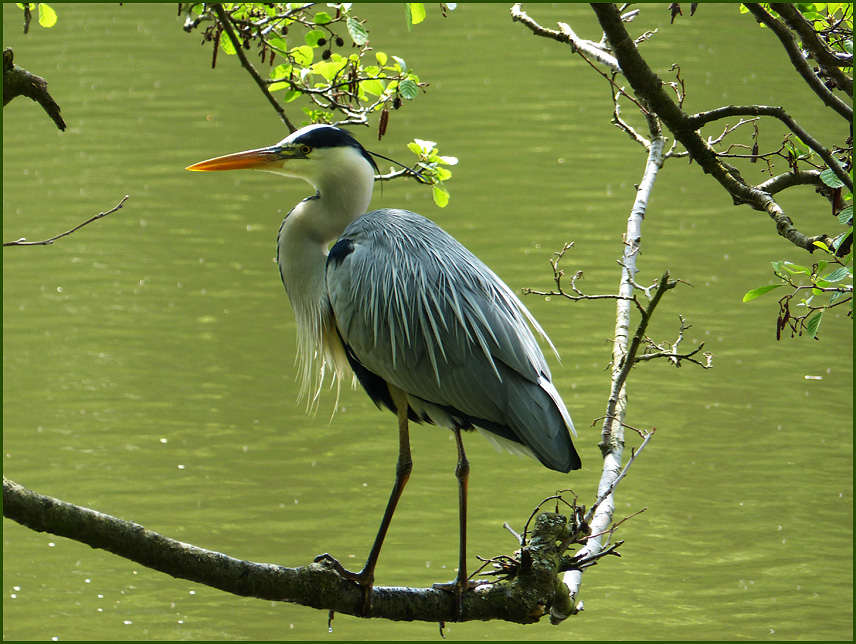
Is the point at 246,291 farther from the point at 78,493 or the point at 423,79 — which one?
the point at 423,79

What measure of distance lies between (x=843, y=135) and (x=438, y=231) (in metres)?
8.99

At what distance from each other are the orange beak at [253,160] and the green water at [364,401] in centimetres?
277

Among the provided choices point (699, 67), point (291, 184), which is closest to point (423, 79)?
point (291, 184)

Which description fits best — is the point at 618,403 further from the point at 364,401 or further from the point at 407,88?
the point at 364,401

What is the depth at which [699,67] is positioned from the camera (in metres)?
13.8

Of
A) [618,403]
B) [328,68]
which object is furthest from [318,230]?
[618,403]

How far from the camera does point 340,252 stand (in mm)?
3084

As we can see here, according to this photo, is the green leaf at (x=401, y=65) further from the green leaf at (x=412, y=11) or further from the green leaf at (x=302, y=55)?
the green leaf at (x=412, y=11)

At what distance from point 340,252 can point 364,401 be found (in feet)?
13.5

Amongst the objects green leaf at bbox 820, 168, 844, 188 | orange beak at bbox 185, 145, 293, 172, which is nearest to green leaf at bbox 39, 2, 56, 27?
orange beak at bbox 185, 145, 293, 172

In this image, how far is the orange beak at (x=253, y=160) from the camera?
10.3ft

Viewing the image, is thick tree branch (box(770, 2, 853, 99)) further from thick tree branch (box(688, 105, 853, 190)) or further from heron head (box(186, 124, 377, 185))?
heron head (box(186, 124, 377, 185))

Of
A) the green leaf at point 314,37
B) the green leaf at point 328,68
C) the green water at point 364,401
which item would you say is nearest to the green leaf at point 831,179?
the green leaf at point 328,68

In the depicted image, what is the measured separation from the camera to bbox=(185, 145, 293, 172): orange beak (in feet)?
10.3
